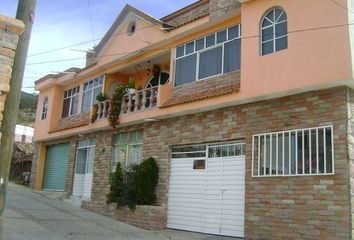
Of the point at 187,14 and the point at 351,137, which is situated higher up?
the point at 187,14

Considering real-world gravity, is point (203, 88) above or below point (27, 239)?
above

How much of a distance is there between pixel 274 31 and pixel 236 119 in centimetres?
256

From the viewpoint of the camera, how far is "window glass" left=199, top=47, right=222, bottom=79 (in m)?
13.3

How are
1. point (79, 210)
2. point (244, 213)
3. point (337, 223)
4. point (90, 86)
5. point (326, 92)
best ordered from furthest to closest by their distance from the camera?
point (90, 86) < point (79, 210) < point (244, 213) < point (326, 92) < point (337, 223)

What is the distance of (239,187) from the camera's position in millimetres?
11727

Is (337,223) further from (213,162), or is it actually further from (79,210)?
(79,210)

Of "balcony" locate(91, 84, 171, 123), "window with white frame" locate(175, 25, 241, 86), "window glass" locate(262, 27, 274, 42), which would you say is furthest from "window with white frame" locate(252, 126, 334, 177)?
"balcony" locate(91, 84, 171, 123)

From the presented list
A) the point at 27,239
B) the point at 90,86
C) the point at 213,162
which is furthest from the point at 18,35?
the point at 90,86

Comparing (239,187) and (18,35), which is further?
(239,187)

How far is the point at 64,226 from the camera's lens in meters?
12.7

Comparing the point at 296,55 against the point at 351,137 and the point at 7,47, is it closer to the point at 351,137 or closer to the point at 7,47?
the point at 351,137

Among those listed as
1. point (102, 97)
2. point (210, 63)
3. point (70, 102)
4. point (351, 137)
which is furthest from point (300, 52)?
point (70, 102)

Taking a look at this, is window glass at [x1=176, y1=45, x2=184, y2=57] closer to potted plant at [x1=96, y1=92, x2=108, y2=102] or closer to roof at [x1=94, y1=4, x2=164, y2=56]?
roof at [x1=94, y1=4, x2=164, y2=56]

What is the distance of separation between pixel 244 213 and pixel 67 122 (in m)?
12.4
